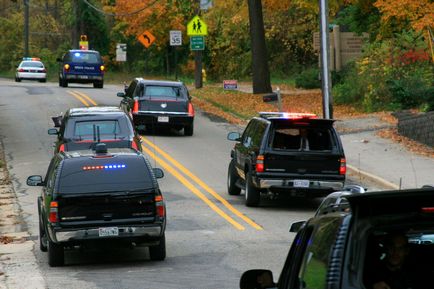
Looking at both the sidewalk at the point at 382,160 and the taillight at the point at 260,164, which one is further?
the sidewalk at the point at 382,160

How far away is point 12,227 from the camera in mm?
20172

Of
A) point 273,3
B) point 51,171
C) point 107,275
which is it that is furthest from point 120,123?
point 273,3

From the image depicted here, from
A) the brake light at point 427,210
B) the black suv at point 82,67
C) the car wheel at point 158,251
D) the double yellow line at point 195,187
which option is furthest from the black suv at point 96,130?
the black suv at point 82,67

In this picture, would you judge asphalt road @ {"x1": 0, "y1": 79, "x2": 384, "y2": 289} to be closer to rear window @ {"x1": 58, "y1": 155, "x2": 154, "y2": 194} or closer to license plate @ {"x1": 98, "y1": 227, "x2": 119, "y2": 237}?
license plate @ {"x1": 98, "y1": 227, "x2": 119, "y2": 237}

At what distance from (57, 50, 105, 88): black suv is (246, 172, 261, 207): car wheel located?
32.8 meters

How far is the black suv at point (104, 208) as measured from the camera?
49.4ft

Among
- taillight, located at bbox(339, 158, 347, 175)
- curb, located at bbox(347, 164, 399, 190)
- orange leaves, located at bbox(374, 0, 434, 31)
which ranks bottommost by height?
curb, located at bbox(347, 164, 399, 190)

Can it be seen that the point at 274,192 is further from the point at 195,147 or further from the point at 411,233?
the point at 411,233

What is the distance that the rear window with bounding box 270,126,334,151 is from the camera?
2103 centimetres

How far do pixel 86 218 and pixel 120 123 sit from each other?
27.4ft

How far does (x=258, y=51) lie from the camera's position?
152 ft

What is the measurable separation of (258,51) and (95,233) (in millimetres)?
31780

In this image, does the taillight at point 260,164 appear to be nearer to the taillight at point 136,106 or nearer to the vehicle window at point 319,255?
the taillight at point 136,106

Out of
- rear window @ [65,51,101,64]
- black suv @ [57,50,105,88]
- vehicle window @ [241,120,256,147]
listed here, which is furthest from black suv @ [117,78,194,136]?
rear window @ [65,51,101,64]
